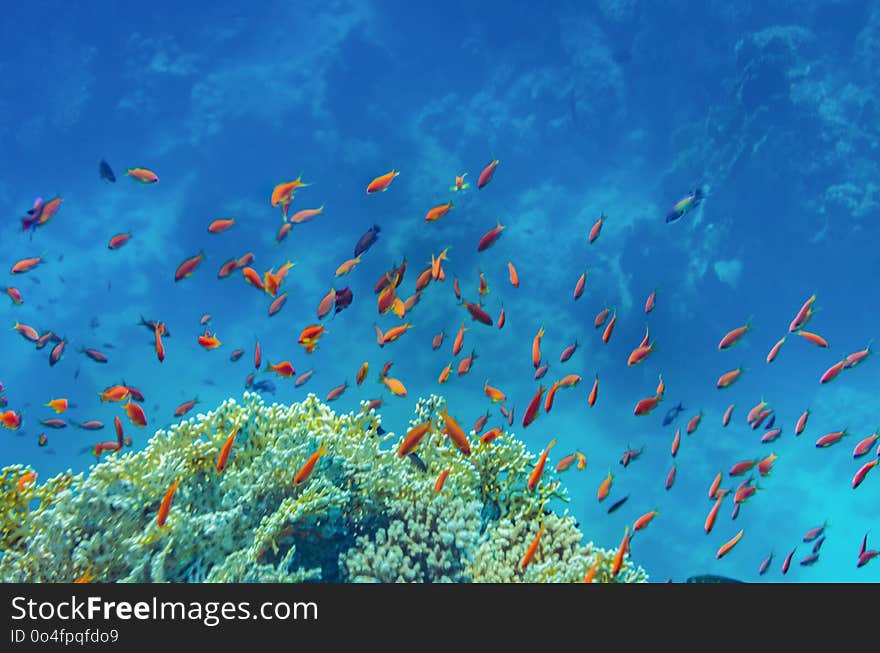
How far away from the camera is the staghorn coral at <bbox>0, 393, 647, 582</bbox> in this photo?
15.1 ft

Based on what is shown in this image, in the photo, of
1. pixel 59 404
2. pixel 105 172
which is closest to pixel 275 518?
pixel 105 172

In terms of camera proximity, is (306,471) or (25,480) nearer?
(306,471)

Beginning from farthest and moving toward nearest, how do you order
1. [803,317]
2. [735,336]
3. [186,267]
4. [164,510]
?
1. [735,336]
2. [803,317]
3. [186,267]
4. [164,510]

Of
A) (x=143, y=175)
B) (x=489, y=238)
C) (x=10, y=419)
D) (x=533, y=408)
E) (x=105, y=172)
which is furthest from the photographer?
(x=143, y=175)

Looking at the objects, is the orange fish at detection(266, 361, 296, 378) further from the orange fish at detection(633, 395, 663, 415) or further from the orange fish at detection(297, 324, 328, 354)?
the orange fish at detection(633, 395, 663, 415)

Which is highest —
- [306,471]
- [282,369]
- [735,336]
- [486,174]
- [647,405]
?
[486,174]

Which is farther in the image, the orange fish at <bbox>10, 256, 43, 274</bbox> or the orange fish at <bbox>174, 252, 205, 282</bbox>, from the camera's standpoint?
the orange fish at <bbox>10, 256, 43, 274</bbox>

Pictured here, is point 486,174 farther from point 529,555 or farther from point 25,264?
point 25,264

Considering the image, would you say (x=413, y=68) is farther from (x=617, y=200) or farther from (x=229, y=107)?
(x=617, y=200)

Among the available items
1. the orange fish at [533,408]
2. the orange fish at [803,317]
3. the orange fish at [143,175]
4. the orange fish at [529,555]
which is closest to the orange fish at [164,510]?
the orange fish at [529,555]

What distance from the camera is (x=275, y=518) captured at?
188 inches

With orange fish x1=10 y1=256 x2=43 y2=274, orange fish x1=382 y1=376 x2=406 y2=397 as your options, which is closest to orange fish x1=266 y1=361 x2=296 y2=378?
orange fish x1=382 y1=376 x2=406 y2=397

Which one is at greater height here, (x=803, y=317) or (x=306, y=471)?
(x=803, y=317)

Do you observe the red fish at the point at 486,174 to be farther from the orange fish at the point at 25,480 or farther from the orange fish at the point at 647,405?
the orange fish at the point at 25,480
